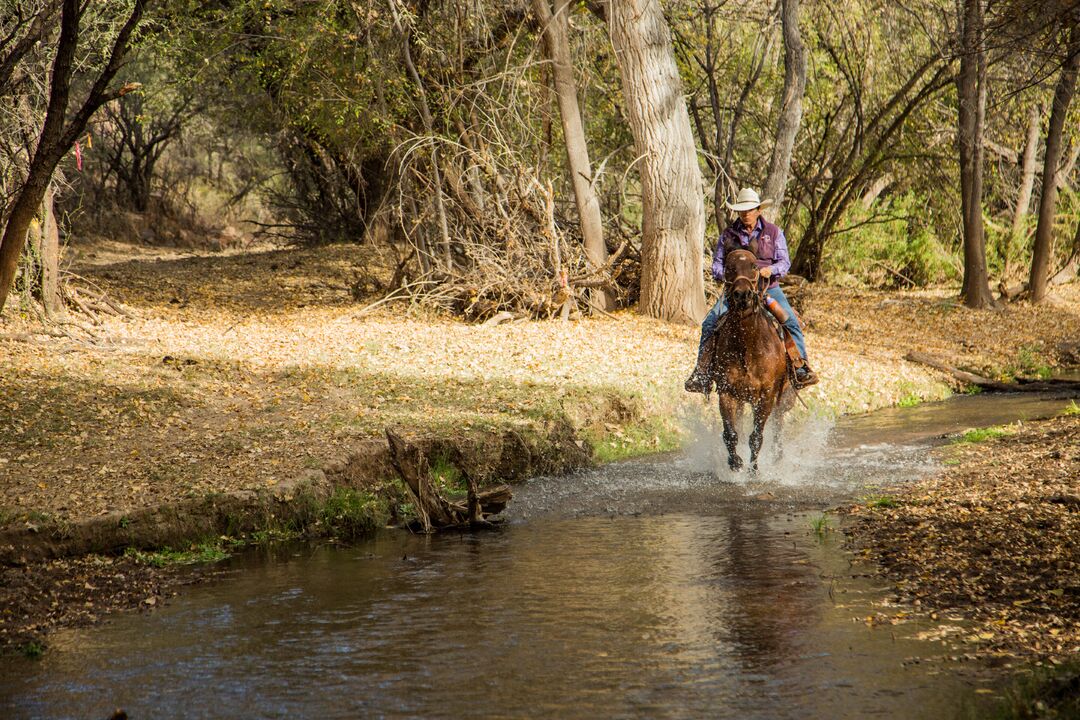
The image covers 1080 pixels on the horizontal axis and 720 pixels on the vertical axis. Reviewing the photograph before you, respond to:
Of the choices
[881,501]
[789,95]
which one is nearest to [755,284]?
[881,501]

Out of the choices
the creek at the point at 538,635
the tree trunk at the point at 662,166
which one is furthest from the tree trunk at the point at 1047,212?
the creek at the point at 538,635

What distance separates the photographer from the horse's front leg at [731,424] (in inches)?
427

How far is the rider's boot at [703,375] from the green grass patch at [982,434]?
3.15 meters

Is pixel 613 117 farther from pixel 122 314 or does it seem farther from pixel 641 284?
pixel 122 314

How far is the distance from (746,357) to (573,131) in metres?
10.5

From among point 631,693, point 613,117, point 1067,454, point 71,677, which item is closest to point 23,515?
point 71,677

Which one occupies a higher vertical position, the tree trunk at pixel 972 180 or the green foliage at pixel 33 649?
the tree trunk at pixel 972 180

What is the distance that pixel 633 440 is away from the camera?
13031mm

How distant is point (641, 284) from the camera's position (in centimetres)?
2056

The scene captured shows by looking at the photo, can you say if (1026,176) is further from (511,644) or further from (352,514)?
(511,644)

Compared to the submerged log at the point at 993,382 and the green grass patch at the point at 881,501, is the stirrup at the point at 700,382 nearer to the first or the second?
the green grass patch at the point at 881,501

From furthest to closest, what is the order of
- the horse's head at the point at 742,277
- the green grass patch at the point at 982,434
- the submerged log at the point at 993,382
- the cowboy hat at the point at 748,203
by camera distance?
the submerged log at the point at 993,382 < the green grass patch at the point at 982,434 < the cowboy hat at the point at 748,203 < the horse's head at the point at 742,277

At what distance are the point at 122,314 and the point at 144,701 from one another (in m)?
14.9

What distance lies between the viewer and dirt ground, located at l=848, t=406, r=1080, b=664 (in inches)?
239
